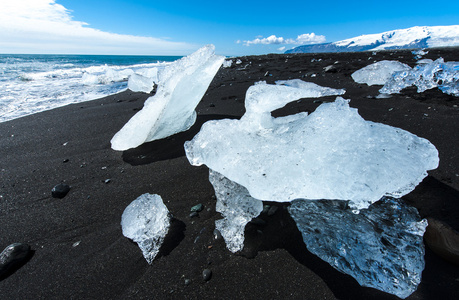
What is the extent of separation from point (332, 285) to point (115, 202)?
5.47 feet

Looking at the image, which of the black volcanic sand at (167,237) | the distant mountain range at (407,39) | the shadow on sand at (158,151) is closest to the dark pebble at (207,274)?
the black volcanic sand at (167,237)

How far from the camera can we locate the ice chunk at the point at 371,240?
1.08 meters

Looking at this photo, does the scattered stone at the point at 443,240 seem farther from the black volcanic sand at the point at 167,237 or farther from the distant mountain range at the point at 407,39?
the distant mountain range at the point at 407,39

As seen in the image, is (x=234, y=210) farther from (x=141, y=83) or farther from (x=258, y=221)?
(x=141, y=83)

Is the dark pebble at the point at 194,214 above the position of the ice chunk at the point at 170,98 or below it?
below

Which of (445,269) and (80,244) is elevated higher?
(445,269)

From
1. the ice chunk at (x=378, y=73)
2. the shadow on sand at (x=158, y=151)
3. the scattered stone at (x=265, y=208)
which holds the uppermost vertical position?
the ice chunk at (x=378, y=73)

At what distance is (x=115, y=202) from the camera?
1.85 meters

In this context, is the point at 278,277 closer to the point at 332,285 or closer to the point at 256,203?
the point at 332,285

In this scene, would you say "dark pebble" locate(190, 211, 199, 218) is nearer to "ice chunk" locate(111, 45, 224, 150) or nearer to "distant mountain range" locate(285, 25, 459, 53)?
"ice chunk" locate(111, 45, 224, 150)

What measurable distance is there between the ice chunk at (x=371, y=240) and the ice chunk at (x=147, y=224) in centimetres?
89

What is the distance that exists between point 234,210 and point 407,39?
20166 centimetres

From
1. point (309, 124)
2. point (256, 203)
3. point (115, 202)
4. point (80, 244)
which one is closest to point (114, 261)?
point (80, 244)

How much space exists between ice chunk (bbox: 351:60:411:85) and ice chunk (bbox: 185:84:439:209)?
11.9ft
